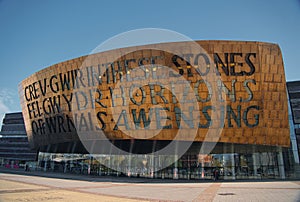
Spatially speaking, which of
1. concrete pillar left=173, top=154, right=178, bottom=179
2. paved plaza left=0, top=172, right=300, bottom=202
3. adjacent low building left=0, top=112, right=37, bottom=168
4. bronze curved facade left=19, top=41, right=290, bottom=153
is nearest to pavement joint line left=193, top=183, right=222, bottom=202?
paved plaza left=0, top=172, right=300, bottom=202

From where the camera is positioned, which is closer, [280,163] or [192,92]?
[192,92]

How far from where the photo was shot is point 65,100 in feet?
110

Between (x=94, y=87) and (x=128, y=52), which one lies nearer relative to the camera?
(x=128, y=52)

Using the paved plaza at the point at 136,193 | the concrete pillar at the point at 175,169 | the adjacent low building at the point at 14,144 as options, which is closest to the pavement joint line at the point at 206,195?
the paved plaza at the point at 136,193

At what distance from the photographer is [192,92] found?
28312 mm

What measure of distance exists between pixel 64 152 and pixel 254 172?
3037 cm

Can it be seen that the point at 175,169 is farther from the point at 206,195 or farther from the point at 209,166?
the point at 206,195

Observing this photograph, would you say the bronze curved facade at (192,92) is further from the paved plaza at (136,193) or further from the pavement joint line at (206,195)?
the pavement joint line at (206,195)

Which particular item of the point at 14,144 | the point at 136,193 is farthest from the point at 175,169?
the point at 14,144

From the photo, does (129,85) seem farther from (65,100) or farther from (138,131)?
(65,100)

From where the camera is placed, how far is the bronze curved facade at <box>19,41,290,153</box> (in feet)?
91.2

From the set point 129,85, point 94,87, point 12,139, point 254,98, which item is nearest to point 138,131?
point 129,85

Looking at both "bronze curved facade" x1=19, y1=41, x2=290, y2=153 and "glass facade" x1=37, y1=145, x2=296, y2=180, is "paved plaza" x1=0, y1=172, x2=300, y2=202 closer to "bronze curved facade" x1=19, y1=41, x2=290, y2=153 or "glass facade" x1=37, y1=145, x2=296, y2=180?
"bronze curved facade" x1=19, y1=41, x2=290, y2=153

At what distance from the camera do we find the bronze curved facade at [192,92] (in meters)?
27.8
